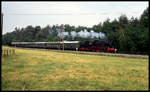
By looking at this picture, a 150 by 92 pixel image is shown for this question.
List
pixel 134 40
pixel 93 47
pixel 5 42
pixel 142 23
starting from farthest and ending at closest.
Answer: pixel 5 42 < pixel 142 23 < pixel 93 47 < pixel 134 40

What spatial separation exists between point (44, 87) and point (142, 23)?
40.8 meters

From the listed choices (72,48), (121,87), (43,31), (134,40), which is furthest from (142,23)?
(43,31)

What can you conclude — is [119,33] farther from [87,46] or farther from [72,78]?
[72,78]

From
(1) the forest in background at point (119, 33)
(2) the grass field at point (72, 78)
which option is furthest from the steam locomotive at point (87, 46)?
(2) the grass field at point (72, 78)

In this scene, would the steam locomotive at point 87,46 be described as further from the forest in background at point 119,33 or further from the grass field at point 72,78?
the grass field at point 72,78

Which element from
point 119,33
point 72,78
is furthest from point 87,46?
point 72,78

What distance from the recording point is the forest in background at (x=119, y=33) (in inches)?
1328

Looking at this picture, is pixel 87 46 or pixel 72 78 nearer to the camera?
pixel 72 78

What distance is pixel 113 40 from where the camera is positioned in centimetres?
4375

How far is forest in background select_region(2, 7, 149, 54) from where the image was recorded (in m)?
33.7

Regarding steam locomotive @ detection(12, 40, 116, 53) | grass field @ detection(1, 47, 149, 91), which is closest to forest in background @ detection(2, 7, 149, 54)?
steam locomotive @ detection(12, 40, 116, 53)

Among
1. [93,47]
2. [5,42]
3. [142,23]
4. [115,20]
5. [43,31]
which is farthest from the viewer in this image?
[43,31]

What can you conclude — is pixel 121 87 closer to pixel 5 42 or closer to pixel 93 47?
pixel 93 47

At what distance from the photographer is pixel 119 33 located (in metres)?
43.1
